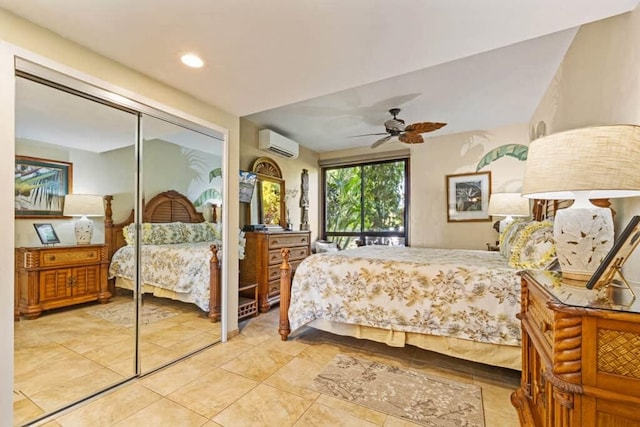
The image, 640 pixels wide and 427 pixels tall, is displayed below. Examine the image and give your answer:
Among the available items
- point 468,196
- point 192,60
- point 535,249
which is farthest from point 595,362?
point 468,196

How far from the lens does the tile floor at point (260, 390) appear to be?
5.34 feet

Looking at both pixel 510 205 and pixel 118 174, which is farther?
pixel 510 205

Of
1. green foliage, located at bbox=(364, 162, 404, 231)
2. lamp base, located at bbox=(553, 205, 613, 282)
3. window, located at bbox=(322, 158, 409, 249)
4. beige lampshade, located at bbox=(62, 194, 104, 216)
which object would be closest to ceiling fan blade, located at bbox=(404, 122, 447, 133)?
window, located at bbox=(322, 158, 409, 249)

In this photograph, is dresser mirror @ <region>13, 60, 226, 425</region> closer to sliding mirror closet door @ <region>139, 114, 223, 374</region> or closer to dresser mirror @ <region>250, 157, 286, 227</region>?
sliding mirror closet door @ <region>139, 114, 223, 374</region>

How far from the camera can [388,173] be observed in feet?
16.9

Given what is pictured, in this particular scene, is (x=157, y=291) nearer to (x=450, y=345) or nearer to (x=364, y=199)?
(x=450, y=345)

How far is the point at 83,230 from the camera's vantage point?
1905 millimetres

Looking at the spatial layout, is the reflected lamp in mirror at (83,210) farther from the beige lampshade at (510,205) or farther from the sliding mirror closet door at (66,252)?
the beige lampshade at (510,205)

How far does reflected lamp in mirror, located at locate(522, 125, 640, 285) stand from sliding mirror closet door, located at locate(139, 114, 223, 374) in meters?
2.41

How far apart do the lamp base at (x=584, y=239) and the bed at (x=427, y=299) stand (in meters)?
0.57

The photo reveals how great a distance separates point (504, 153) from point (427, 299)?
3.03m

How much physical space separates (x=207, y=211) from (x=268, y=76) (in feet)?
4.28

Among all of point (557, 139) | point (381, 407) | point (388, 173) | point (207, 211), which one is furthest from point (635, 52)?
point (388, 173)

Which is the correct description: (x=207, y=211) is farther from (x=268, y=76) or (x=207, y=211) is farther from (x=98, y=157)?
(x=268, y=76)
